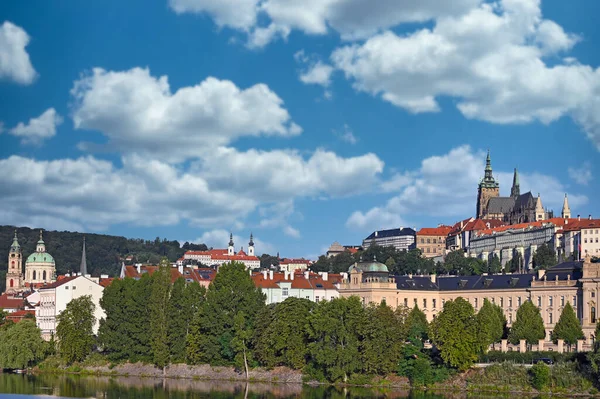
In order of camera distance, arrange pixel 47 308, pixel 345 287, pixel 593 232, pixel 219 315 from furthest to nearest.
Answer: pixel 593 232 < pixel 47 308 < pixel 345 287 < pixel 219 315

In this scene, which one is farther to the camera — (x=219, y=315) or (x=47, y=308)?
(x=47, y=308)

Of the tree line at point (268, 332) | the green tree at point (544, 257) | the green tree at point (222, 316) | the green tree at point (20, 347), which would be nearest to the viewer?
the tree line at point (268, 332)

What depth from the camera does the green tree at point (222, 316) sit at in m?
95.9

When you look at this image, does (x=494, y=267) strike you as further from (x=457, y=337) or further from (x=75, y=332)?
(x=457, y=337)

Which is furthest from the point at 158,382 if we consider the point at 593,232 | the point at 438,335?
the point at 593,232

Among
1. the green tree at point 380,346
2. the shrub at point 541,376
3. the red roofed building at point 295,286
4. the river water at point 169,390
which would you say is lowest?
the river water at point 169,390

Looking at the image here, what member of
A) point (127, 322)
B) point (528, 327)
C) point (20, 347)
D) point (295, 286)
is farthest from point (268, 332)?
point (295, 286)

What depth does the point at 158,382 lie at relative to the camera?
3605 inches

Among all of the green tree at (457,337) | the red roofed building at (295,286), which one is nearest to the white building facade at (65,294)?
the red roofed building at (295,286)

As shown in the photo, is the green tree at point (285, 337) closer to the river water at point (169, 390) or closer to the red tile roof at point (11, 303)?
the river water at point (169, 390)

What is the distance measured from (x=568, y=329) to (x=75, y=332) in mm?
49824

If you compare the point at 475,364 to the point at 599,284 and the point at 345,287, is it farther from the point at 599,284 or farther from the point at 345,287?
the point at 345,287

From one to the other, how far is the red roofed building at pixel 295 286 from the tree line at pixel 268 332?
2494cm

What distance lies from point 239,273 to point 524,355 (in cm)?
3122
